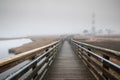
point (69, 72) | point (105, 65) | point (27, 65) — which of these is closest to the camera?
point (27, 65)

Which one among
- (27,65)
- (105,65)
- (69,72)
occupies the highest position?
(27,65)

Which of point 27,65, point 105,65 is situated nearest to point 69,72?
point 105,65

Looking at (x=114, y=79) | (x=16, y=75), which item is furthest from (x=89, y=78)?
(x=16, y=75)

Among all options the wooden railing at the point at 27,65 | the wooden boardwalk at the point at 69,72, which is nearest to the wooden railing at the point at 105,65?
the wooden boardwalk at the point at 69,72

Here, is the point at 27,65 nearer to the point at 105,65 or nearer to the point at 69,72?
the point at 105,65

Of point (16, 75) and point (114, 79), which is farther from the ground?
point (16, 75)

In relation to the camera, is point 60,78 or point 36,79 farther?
point 60,78

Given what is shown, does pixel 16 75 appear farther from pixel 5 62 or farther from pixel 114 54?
pixel 114 54

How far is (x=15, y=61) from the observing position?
2.17 meters

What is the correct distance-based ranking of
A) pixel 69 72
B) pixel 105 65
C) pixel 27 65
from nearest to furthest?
1. pixel 27 65
2. pixel 105 65
3. pixel 69 72

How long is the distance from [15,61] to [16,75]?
0.94 feet

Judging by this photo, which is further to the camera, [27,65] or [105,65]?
[105,65]

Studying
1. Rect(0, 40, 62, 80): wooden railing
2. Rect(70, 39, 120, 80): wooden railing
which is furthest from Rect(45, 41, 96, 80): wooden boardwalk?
Rect(0, 40, 62, 80): wooden railing

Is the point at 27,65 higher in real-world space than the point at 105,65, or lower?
higher
